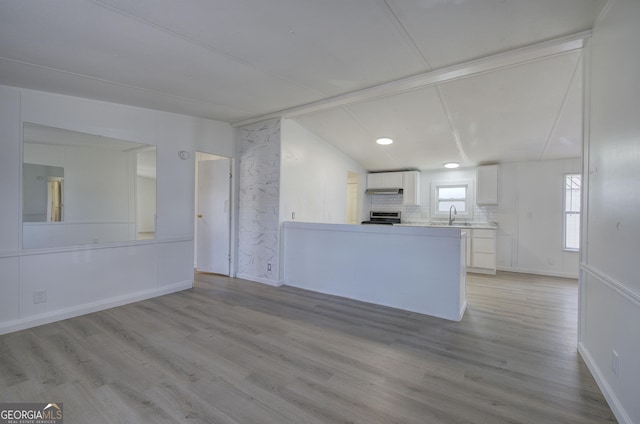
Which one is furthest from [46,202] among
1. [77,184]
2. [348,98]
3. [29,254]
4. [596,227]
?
[596,227]

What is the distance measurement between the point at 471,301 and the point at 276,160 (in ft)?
11.5

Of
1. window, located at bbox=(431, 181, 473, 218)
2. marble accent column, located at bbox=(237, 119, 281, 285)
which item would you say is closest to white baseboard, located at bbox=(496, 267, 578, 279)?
window, located at bbox=(431, 181, 473, 218)

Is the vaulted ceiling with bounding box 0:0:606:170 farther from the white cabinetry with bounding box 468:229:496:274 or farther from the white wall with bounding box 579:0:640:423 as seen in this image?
the white cabinetry with bounding box 468:229:496:274

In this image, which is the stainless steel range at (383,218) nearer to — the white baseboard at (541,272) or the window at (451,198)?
the window at (451,198)

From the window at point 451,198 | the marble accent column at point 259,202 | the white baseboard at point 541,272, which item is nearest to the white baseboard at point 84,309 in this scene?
the marble accent column at point 259,202

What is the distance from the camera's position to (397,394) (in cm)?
189

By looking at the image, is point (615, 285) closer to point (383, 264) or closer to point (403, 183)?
point (383, 264)

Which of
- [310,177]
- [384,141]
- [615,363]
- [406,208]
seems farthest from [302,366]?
[406,208]

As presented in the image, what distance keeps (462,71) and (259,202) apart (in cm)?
328

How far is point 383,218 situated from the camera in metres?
6.88

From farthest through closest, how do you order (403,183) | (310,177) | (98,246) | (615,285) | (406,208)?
(406,208) → (403,183) → (310,177) → (98,246) → (615,285)

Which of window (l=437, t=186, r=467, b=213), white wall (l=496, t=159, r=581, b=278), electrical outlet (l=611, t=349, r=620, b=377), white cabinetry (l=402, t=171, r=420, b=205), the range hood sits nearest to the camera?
electrical outlet (l=611, t=349, r=620, b=377)

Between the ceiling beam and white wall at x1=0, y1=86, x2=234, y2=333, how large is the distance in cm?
193

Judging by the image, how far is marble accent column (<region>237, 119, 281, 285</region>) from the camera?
175 inches
